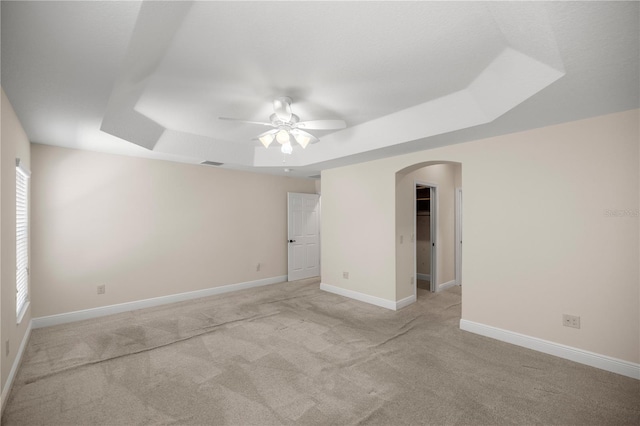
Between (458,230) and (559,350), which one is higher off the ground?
(458,230)

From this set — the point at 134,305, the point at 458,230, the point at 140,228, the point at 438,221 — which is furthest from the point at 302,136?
the point at 458,230

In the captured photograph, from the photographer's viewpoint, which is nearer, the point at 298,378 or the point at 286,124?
the point at 298,378

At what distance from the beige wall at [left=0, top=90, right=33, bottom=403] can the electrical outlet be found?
16.5 ft

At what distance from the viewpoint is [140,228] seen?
4.61 m

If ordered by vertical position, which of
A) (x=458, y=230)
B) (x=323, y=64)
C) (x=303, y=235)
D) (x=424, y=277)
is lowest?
(x=424, y=277)

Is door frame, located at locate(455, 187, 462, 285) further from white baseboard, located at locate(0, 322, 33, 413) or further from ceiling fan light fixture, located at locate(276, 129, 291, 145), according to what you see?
white baseboard, located at locate(0, 322, 33, 413)

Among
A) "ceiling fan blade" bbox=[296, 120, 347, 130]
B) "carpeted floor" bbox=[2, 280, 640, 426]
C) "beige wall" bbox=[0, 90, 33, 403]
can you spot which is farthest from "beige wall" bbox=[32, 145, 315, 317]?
"ceiling fan blade" bbox=[296, 120, 347, 130]

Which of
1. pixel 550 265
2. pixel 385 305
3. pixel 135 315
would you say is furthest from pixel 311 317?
pixel 550 265

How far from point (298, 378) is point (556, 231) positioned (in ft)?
9.89

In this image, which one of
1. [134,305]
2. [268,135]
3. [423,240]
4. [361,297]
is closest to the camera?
[268,135]

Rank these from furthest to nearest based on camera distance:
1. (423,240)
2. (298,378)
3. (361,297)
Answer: (423,240) < (361,297) < (298,378)

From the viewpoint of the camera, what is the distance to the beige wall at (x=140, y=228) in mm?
3873

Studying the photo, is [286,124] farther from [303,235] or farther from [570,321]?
[303,235]

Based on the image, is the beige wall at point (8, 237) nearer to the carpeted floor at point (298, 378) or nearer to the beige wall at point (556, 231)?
the carpeted floor at point (298, 378)
